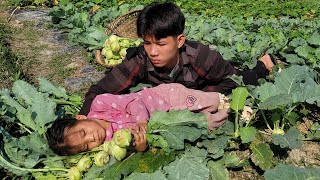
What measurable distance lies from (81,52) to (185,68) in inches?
88.6

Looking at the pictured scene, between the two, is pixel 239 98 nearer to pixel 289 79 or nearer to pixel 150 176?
pixel 289 79

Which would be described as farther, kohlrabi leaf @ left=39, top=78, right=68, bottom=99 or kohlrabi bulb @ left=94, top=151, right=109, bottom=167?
kohlrabi leaf @ left=39, top=78, right=68, bottom=99

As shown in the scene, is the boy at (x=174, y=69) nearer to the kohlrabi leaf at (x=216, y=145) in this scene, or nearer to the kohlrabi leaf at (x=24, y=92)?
the kohlrabi leaf at (x=24, y=92)

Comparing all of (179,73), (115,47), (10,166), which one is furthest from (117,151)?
(115,47)

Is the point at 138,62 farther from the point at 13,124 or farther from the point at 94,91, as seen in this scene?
the point at 13,124

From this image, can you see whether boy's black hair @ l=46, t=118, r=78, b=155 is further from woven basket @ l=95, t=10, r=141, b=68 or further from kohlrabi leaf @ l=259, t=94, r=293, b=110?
woven basket @ l=95, t=10, r=141, b=68

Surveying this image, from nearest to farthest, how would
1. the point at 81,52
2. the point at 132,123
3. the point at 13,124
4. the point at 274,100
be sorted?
the point at 274,100 < the point at 132,123 < the point at 13,124 < the point at 81,52

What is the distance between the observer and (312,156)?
295 cm

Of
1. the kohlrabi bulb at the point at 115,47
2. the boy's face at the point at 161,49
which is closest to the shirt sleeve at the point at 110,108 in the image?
the boy's face at the point at 161,49

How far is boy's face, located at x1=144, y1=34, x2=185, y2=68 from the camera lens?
3.29 m

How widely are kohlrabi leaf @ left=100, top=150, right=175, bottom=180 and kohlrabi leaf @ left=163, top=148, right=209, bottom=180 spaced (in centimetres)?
7

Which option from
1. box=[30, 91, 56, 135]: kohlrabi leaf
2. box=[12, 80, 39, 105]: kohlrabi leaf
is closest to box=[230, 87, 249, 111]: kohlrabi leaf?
box=[30, 91, 56, 135]: kohlrabi leaf

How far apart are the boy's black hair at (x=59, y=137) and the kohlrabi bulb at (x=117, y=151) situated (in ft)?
1.21

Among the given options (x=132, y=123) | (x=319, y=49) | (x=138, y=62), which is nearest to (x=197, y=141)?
(x=132, y=123)
